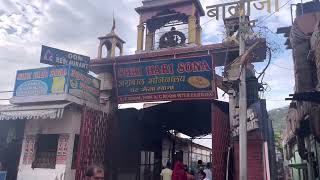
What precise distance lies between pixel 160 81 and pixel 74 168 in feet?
15.1

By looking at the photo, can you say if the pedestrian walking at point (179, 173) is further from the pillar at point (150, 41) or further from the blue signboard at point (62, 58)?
the pillar at point (150, 41)

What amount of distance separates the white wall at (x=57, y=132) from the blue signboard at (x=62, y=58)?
7.05 ft

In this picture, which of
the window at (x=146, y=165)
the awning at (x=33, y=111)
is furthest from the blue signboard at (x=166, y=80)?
the window at (x=146, y=165)

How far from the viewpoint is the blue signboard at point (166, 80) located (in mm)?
12289

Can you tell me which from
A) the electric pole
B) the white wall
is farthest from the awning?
the electric pole

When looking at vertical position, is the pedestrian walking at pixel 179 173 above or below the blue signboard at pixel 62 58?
below

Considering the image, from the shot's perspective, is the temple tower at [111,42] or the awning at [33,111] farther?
the temple tower at [111,42]

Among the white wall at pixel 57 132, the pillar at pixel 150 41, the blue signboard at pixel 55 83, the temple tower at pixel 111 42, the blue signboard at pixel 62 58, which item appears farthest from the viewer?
the pillar at pixel 150 41

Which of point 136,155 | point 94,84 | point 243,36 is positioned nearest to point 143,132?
point 136,155

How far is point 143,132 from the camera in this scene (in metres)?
16.3

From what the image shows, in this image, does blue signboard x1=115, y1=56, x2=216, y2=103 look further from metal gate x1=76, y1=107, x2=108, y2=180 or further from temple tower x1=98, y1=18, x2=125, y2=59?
temple tower x1=98, y1=18, x2=125, y2=59

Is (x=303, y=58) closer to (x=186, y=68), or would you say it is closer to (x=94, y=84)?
(x=186, y=68)

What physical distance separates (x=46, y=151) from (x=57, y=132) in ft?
2.94

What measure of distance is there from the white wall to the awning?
65cm
